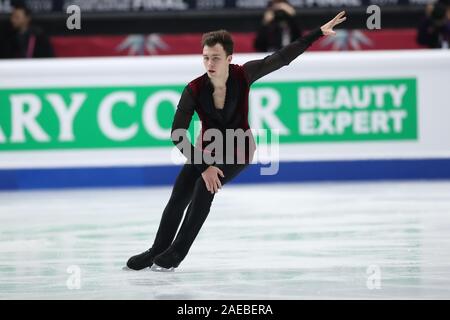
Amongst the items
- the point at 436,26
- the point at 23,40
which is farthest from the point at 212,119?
the point at 436,26

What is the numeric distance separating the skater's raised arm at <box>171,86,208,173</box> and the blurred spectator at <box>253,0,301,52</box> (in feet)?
18.8

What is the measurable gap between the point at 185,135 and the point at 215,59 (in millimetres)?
431

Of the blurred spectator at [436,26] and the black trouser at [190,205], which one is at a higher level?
the blurred spectator at [436,26]

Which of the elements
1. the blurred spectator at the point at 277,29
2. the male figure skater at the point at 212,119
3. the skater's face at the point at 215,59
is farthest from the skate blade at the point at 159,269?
the blurred spectator at the point at 277,29

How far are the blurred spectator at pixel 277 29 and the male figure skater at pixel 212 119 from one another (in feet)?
18.2

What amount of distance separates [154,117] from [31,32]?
6.37 ft

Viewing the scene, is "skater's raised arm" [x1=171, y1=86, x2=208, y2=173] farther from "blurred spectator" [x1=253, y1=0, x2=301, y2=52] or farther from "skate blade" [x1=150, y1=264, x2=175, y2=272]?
"blurred spectator" [x1=253, y1=0, x2=301, y2=52]

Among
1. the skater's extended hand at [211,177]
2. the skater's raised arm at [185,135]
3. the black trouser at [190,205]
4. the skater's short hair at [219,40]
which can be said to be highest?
the skater's short hair at [219,40]

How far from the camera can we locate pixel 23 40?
11.5 metres

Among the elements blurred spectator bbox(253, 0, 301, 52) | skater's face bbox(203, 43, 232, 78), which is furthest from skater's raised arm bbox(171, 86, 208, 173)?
blurred spectator bbox(253, 0, 301, 52)

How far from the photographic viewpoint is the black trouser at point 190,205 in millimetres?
5715

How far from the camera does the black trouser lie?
5715 millimetres

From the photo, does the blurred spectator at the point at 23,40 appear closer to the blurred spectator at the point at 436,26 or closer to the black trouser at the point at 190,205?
the blurred spectator at the point at 436,26

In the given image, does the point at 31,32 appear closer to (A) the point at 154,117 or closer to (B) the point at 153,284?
(A) the point at 154,117
